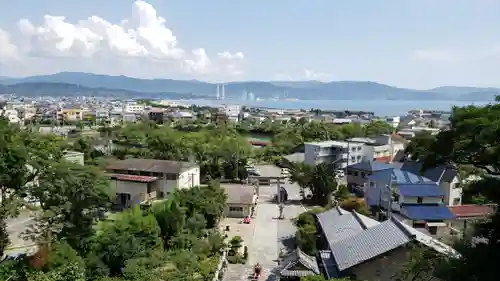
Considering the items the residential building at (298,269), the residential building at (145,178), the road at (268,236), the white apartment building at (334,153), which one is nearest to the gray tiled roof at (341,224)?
the residential building at (298,269)

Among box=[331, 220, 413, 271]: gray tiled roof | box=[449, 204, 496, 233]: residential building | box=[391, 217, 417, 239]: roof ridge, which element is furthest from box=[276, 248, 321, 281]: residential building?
box=[449, 204, 496, 233]: residential building

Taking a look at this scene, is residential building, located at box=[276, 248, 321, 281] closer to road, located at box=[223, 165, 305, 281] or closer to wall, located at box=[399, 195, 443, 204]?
road, located at box=[223, 165, 305, 281]

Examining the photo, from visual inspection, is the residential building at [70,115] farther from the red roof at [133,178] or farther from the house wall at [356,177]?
the house wall at [356,177]

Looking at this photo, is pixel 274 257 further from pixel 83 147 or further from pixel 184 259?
pixel 83 147

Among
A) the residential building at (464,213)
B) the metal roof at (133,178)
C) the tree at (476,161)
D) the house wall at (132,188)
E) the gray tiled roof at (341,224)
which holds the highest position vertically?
the tree at (476,161)

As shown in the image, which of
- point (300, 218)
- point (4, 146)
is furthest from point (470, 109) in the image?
point (300, 218)

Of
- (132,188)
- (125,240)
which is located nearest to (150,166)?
(132,188)
